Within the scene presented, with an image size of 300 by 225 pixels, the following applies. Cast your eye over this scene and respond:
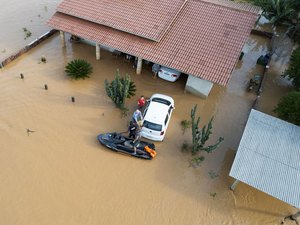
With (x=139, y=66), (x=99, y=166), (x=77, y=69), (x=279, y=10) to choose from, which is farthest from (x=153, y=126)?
(x=279, y=10)

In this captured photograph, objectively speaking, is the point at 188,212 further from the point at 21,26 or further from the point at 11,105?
the point at 21,26

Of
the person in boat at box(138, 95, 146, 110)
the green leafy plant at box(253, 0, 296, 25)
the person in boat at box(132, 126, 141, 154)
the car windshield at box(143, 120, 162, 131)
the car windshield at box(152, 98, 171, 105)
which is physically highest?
the green leafy plant at box(253, 0, 296, 25)

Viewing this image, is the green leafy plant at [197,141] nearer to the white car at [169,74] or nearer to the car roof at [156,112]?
the car roof at [156,112]

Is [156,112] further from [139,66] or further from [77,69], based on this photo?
[77,69]

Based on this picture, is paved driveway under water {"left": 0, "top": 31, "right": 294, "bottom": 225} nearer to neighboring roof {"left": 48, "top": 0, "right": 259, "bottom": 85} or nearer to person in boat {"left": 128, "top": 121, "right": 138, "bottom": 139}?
person in boat {"left": 128, "top": 121, "right": 138, "bottom": 139}

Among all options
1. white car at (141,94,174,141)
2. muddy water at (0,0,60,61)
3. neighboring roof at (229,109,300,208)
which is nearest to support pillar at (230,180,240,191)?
neighboring roof at (229,109,300,208)

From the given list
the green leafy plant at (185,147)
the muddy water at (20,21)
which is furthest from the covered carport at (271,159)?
the muddy water at (20,21)
